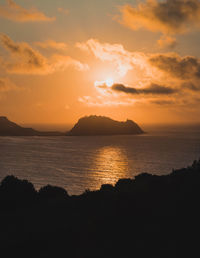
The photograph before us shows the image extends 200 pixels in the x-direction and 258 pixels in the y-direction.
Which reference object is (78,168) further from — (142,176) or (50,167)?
(142,176)

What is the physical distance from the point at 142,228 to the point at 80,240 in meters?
4.48

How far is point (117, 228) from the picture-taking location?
17.1 metres

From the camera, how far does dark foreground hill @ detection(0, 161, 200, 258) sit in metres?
14.7

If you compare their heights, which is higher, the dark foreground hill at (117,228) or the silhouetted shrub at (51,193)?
the dark foreground hill at (117,228)

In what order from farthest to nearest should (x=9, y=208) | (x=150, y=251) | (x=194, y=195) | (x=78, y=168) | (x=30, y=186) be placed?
(x=78, y=168) < (x=30, y=186) < (x=9, y=208) < (x=194, y=195) < (x=150, y=251)

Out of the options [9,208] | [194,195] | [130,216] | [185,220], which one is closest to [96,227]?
[130,216]

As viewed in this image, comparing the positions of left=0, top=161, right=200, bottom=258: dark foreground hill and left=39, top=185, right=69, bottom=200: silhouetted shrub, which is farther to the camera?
left=39, top=185, right=69, bottom=200: silhouetted shrub

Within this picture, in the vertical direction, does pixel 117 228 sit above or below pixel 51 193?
above

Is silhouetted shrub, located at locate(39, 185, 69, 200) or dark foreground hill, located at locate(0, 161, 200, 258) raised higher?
dark foreground hill, located at locate(0, 161, 200, 258)

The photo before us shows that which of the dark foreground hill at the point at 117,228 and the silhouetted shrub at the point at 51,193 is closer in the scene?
the dark foreground hill at the point at 117,228

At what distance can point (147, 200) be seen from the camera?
20.2 m

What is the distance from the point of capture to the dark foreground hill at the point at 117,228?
48.3ft

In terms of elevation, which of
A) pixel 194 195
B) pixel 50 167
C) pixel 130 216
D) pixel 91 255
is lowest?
pixel 50 167

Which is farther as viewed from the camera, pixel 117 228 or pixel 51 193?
pixel 51 193
